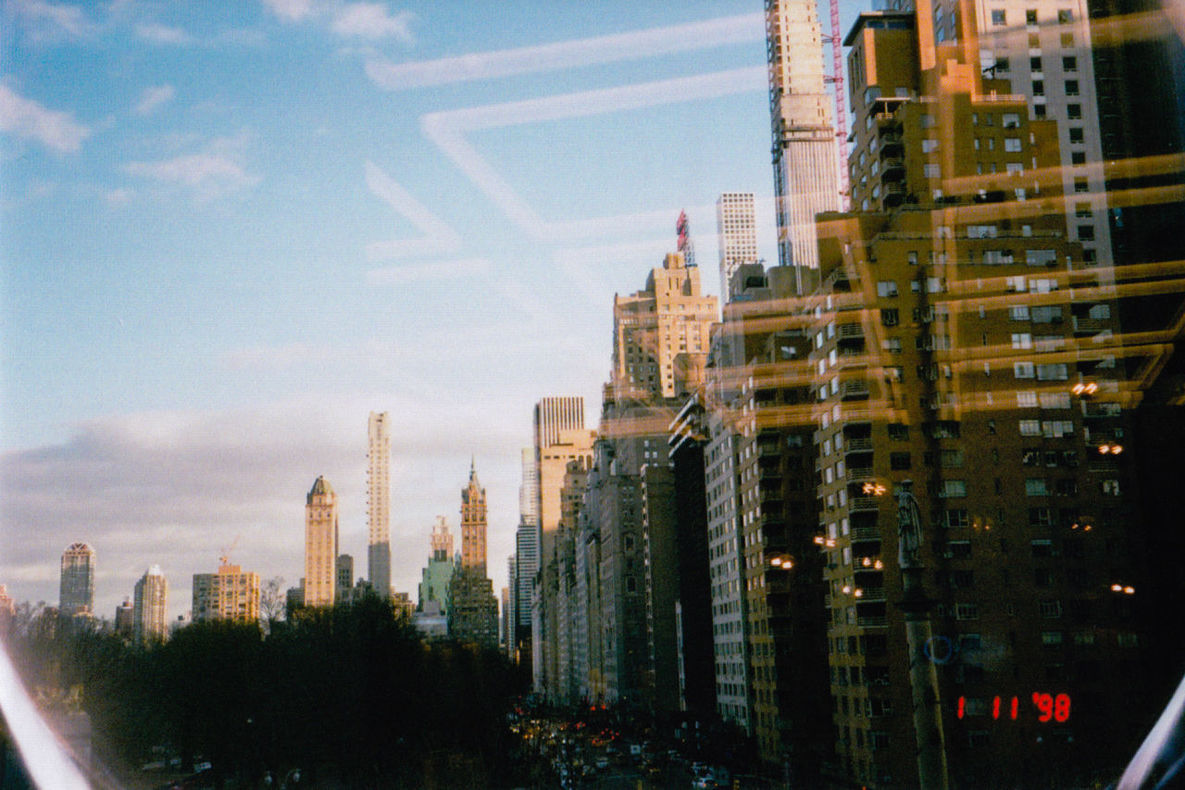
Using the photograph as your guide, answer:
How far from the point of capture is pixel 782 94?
6631 centimetres

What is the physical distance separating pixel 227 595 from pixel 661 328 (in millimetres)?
37971

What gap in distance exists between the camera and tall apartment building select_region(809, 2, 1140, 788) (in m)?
12.3

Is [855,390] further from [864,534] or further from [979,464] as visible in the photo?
[864,534]

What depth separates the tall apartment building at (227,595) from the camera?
1791 centimetres

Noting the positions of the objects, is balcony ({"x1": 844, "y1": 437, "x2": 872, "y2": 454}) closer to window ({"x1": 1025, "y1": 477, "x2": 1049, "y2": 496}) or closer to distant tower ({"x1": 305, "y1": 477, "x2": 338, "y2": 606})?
window ({"x1": 1025, "y1": 477, "x2": 1049, "y2": 496})

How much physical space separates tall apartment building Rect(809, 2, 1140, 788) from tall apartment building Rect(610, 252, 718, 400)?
35171 mm

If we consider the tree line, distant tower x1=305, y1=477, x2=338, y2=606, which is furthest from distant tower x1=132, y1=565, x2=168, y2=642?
distant tower x1=305, y1=477, x2=338, y2=606

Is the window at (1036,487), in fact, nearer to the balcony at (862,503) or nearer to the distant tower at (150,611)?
the balcony at (862,503)

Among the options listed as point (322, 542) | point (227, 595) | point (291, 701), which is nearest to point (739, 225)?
point (322, 542)

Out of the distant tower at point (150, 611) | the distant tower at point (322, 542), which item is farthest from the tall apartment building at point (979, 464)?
the distant tower at point (322, 542)

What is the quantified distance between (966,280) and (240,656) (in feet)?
41.1

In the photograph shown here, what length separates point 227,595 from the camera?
1909 centimetres

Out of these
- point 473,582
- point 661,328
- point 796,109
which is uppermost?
point 796,109

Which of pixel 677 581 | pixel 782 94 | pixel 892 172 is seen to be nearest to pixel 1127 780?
pixel 892 172
